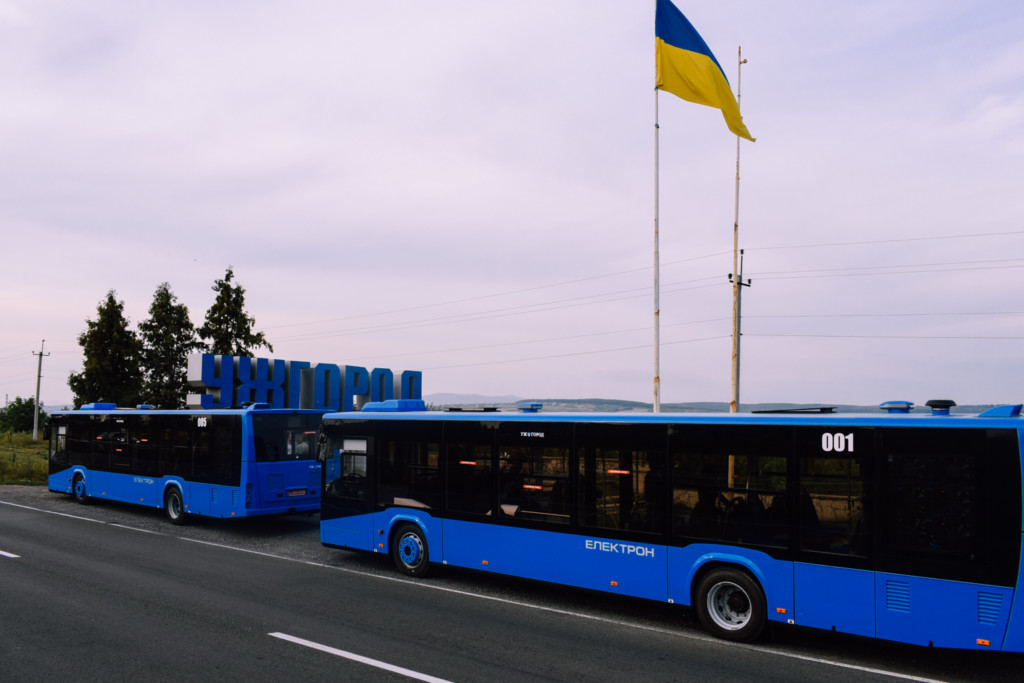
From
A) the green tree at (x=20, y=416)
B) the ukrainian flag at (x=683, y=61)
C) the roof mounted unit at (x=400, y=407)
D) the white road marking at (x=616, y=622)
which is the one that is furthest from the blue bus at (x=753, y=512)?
the green tree at (x=20, y=416)

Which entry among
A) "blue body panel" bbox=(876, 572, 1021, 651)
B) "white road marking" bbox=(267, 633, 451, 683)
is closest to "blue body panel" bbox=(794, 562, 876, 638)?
"blue body panel" bbox=(876, 572, 1021, 651)

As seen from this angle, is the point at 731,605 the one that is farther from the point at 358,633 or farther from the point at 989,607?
the point at 358,633

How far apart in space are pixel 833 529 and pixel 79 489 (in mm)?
22728

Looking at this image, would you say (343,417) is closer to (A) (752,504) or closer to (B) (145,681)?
(B) (145,681)

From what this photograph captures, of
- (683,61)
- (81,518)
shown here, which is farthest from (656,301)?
(81,518)

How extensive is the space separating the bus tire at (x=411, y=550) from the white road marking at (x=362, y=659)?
3.85 metres

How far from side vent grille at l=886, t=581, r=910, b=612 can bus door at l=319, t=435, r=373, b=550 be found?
8581 mm

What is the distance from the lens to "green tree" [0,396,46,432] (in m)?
74.1

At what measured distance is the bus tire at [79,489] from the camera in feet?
74.3

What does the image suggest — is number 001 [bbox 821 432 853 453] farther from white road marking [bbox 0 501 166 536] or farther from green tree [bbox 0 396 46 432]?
green tree [bbox 0 396 46 432]

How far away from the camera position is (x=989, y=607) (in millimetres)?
7332

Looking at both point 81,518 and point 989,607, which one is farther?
point 81,518

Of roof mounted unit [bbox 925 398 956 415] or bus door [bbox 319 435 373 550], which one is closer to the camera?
roof mounted unit [bbox 925 398 956 415]

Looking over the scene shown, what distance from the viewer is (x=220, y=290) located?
1769 inches
